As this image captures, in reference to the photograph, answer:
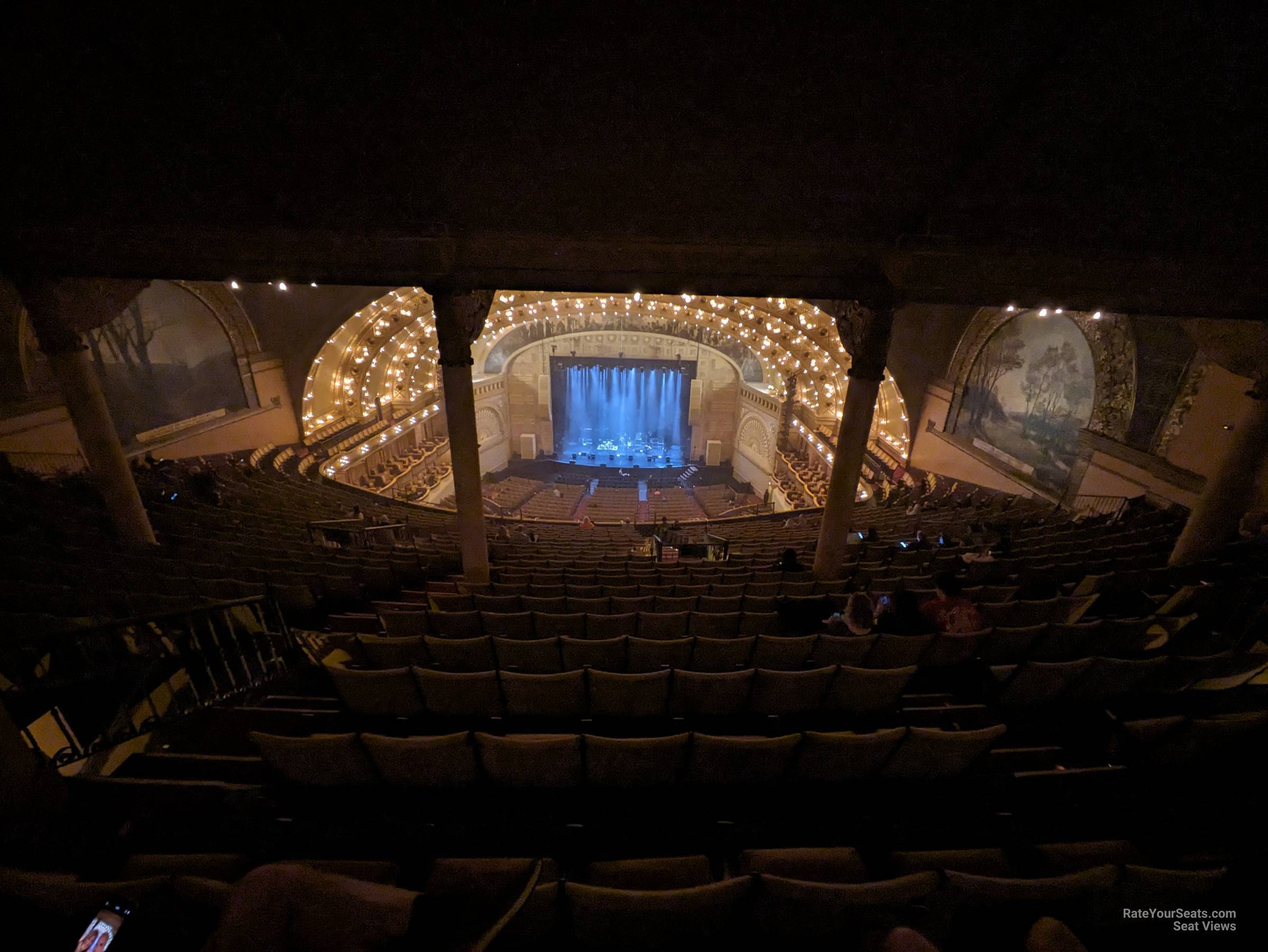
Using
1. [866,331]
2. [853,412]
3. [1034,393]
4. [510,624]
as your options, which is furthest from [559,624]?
[1034,393]

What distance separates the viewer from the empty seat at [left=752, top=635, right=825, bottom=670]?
4.15 metres

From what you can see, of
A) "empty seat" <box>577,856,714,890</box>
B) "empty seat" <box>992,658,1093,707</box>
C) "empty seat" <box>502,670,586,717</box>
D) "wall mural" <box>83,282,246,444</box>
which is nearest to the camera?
"empty seat" <box>577,856,714,890</box>

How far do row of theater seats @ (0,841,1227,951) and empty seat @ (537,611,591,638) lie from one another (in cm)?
233

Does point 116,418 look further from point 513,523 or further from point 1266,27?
point 1266,27

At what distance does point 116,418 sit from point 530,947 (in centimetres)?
1776

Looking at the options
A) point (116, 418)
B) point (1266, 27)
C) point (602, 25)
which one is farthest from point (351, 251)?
point (116, 418)

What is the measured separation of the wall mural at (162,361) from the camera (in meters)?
13.2

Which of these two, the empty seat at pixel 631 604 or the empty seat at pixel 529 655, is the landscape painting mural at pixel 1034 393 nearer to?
the empty seat at pixel 631 604

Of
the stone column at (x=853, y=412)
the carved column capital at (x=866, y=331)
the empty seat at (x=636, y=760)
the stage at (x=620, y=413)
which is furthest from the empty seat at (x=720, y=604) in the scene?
the stage at (x=620, y=413)

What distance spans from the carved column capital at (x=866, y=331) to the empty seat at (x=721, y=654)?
3.57m

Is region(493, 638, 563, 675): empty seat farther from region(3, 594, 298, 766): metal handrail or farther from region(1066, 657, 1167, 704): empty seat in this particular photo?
region(1066, 657, 1167, 704): empty seat

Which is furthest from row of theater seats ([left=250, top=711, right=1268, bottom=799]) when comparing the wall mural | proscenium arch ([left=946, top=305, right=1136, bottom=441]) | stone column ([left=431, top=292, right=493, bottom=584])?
the wall mural

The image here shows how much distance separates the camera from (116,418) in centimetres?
1328

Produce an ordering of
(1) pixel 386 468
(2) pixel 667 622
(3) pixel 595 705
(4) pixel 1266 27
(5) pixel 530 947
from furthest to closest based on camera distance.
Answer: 1. (1) pixel 386 468
2. (2) pixel 667 622
3. (3) pixel 595 705
4. (4) pixel 1266 27
5. (5) pixel 530 947
